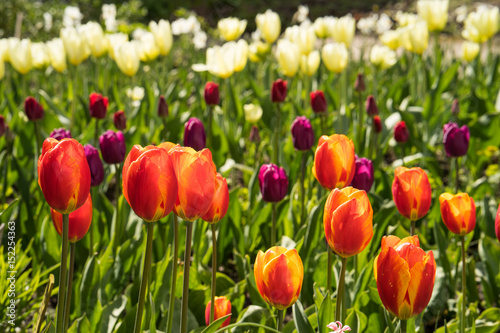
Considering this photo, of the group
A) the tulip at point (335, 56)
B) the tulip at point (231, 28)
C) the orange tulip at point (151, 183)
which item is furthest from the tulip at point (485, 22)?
the orange tulip at point (151, 183)

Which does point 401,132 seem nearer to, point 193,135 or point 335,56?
point 193,135

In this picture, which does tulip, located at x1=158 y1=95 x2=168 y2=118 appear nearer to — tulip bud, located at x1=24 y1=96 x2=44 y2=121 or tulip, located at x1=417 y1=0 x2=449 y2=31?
tulip bud, located at x1=24 y1=96 x2=44 y2=121

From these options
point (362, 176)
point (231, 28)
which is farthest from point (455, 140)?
point (231, 28)

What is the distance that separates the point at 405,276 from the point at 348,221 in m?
0.14

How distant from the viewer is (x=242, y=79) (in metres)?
4.82

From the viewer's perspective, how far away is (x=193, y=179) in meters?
1.00

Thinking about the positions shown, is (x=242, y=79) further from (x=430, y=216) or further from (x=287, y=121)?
(x=430, y=216)

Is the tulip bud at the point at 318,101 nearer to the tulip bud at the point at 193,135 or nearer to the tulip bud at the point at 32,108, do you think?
the tulip bud at the point at 193,135

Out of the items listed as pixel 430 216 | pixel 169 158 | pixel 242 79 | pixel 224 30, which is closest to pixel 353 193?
pixel 169 158

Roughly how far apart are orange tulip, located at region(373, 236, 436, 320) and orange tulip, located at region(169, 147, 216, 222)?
316 mm

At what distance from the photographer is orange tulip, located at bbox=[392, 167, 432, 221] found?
1.37m

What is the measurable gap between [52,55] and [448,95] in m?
2.67

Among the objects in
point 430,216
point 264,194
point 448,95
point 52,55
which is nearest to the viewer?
point 264,194

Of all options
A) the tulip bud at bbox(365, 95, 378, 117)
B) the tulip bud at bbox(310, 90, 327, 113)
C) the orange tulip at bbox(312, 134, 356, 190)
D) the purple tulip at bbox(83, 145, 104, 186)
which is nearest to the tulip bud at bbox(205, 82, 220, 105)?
the tulip bud at bbox(310, 90, 327, 113)
